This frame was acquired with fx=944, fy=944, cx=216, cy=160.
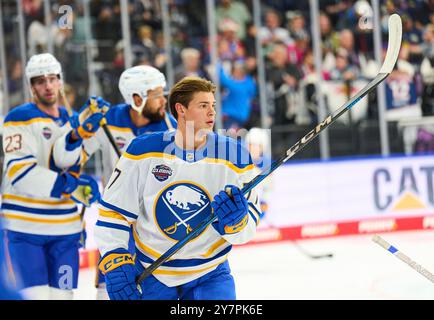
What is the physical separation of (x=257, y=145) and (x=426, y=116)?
212 centimetres

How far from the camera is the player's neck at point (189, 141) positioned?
2.80 metres

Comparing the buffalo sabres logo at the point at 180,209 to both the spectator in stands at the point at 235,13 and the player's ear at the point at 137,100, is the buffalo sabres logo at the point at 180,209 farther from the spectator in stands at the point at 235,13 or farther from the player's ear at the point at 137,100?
the spectator in stands at the point at 235,13

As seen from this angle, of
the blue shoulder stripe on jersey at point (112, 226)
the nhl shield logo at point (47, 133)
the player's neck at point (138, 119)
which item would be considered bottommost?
the blue shoulder stripe on jersey at point (112, 226)

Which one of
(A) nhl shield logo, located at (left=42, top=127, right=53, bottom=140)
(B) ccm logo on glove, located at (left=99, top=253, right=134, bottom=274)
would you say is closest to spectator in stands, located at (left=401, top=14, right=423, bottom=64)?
(A) nhl shield logo, located at (left=42, top=127, right=53, bottom=140)

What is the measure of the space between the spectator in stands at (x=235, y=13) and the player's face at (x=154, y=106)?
4.10 meters

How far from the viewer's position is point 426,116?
7.86 meters

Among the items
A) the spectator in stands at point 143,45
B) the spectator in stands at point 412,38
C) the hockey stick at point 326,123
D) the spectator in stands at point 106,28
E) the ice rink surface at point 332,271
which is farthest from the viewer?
the spectator in stands at point 412,38

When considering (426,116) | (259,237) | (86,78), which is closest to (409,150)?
(426,116)

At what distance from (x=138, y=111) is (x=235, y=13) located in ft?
13.6

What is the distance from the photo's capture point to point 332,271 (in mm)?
5672

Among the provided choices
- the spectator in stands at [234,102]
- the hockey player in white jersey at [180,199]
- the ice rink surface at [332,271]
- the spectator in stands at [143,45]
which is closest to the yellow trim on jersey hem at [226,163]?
the hockey player in white jersey at [180,199]

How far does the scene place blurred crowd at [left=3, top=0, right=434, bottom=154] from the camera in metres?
7.37

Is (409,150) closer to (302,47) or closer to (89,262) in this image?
(302,47)

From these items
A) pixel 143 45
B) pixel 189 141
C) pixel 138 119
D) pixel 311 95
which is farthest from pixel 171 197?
pixel 311 95
